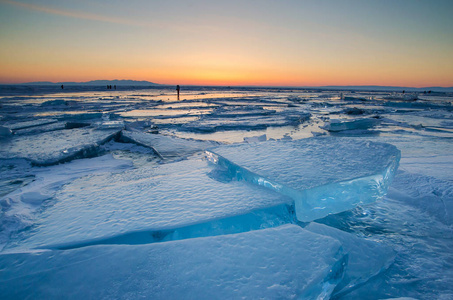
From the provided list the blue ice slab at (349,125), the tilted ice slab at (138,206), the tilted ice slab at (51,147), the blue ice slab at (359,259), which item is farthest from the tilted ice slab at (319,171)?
the blue ice slab at (349,125)

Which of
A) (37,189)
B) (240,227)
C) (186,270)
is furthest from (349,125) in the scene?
(37,189)

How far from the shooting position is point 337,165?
6.10 ft

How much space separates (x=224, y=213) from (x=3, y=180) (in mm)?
2856

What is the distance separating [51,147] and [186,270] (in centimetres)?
391

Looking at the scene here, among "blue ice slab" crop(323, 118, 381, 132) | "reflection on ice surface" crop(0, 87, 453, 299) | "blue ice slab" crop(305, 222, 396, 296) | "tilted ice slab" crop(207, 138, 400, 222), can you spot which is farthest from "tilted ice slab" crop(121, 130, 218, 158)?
"blue ice slab" crop(323, 118, 381, 132)

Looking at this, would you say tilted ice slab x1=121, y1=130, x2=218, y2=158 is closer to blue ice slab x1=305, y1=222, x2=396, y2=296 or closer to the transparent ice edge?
the transparent ice edge

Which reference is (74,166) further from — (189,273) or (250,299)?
(250,299)

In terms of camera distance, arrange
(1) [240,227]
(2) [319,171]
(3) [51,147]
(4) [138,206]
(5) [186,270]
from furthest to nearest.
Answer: (3) [51,147] < (2) [319,171] < (4) [138,206] < (1) [240,227] < (5) [186,270]

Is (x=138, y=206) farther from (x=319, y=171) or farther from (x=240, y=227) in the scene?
(x=319, y=171)

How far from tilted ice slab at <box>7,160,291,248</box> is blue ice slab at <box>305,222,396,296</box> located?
0.41 metres

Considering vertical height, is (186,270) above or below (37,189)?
above

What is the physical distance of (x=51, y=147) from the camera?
3.62 metres

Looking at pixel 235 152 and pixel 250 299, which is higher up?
pixel 235 152

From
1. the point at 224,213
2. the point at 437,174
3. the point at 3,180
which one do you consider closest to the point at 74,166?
the point at 3,180
